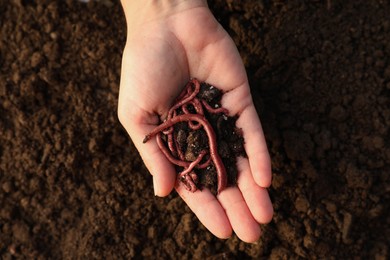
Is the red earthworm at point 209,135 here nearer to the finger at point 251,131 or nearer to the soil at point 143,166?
the finger at point 251,131

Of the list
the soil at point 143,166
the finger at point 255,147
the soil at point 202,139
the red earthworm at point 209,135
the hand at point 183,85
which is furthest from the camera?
the soil at point 143,166

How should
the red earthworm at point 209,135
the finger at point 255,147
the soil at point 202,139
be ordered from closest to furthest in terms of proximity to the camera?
1. the finger at point 255,147
2. the red earthworm at point 209,135
3. the soil at point 202,139

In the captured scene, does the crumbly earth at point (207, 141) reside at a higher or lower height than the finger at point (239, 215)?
higher

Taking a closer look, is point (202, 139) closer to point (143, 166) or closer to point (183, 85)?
point (183, 85)

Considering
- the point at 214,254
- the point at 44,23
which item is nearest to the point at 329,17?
the point at 214,254

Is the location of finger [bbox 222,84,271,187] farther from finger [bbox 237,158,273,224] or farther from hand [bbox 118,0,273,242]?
finger [bbox 237,158,273,224]

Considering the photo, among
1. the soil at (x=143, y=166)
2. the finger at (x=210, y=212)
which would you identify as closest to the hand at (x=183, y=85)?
the finger at (x=210, y=212)

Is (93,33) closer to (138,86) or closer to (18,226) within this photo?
(138,86)
